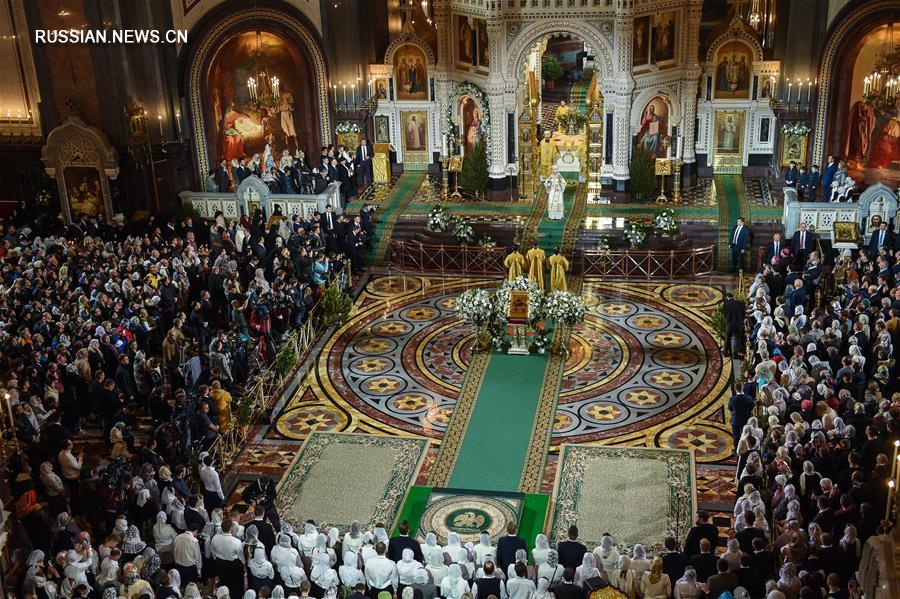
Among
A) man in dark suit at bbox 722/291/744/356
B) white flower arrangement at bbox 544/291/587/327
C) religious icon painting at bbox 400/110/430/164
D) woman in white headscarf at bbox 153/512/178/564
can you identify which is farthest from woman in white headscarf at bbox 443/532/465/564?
religious icon painting at bbox 400/110/430/164

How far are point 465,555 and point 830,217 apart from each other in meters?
15.4

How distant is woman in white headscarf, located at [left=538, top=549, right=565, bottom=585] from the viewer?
12.7m

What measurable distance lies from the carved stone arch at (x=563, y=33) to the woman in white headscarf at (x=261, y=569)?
60.2 feet

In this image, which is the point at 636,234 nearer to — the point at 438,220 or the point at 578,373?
the point at 438,220

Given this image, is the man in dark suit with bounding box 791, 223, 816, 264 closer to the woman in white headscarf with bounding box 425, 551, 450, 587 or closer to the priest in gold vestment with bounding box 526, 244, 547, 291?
the priest in gold vestment with bounding box 526, 244, 547, 291

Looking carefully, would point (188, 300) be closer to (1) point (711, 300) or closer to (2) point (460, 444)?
(2) point (460, 444)

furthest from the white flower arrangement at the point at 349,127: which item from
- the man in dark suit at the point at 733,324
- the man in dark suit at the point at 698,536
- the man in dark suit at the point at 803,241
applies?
the man in dark suit at the point at 698,536

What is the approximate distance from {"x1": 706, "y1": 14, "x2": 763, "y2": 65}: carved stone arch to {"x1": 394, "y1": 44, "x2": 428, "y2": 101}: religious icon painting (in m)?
7.91

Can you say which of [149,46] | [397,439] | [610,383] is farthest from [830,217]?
[149,46]

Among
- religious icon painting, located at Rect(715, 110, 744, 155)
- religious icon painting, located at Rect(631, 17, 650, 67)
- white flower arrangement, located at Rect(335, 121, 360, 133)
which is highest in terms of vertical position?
religious icon painting, located at Rect(631, 17, 650, 67)

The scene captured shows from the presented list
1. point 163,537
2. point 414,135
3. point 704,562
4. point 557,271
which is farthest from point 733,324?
point 414,135

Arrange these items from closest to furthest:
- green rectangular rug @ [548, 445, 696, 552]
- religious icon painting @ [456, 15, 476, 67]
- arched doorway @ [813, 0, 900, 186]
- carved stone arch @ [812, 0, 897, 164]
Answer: green rectangular rug @ [548, 445, 696, 552]
carved stone arch @ [812, 0, 897, 164]
arched doorway @ [813, 0, 900, 186]
religious icon painting @ [456, 15, 476, 67]

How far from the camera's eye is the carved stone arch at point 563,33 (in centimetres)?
2811

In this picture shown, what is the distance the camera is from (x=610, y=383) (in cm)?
1983
